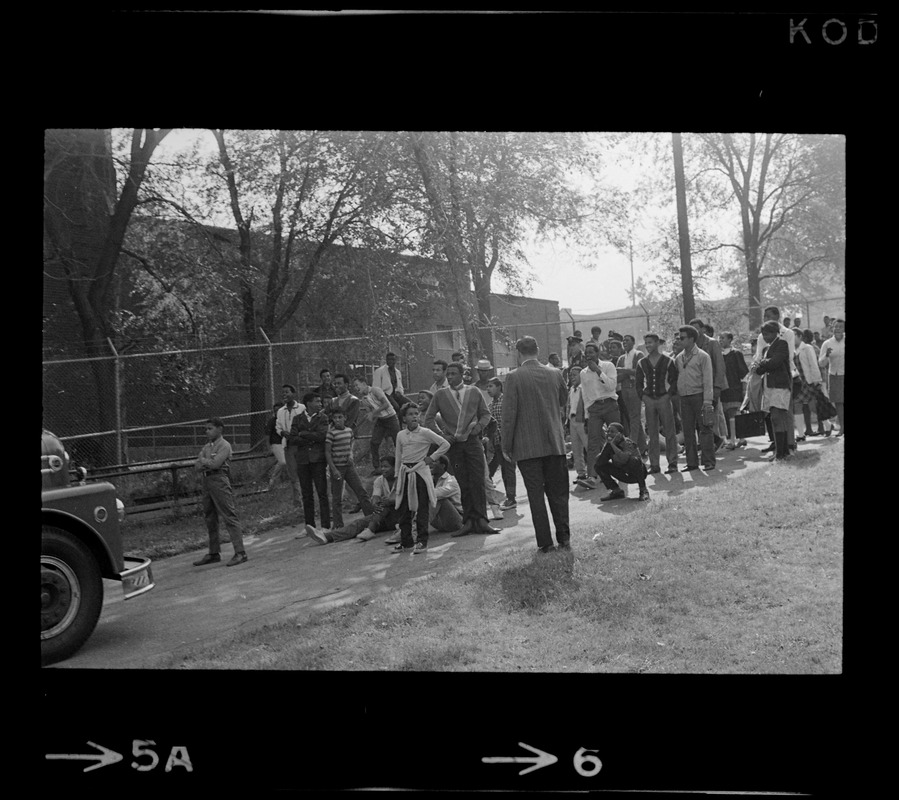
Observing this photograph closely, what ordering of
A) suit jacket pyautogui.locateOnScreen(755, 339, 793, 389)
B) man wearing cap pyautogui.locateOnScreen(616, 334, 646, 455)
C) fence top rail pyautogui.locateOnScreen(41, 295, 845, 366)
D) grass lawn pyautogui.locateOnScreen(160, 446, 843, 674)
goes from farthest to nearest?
suit jacket pyautogui.locateOnScreen(755, 339, 793, 389)
man wearing cap pyautogui.locateOnScreen(616, 334, 646, 455)
fence top rail pyautogui.locateOnScreen(41, 295, 845, 366)
grass lawn pyautogui.locateOnScreen(160, 446, 843, 674)

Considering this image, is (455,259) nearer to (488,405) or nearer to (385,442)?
(385,442)

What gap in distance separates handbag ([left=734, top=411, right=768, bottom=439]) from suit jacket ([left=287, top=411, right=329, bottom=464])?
452 cm

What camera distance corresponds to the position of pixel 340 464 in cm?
271

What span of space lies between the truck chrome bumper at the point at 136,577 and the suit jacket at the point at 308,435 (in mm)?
515

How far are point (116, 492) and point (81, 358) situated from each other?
475 mm

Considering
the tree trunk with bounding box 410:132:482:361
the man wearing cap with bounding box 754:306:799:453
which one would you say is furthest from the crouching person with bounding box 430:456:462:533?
the man wearing cap with bounding box 754:306:799:453

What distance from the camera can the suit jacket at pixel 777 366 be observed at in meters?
5.72

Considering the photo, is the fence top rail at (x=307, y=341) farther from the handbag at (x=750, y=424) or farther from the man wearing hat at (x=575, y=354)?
the handbag at (x=750, y=424)

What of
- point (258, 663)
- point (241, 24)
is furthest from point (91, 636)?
point (241, 24)

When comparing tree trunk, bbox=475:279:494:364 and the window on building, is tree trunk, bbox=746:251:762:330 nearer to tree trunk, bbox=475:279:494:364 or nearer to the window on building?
tree trunk, bbox=475:279:494:364

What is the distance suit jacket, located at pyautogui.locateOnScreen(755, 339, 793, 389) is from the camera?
5715 mm

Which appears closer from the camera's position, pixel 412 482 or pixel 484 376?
pixel 412 482

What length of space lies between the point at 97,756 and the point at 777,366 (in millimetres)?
5753

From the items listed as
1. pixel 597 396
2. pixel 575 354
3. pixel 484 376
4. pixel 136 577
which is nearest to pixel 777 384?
pixel 597 396
